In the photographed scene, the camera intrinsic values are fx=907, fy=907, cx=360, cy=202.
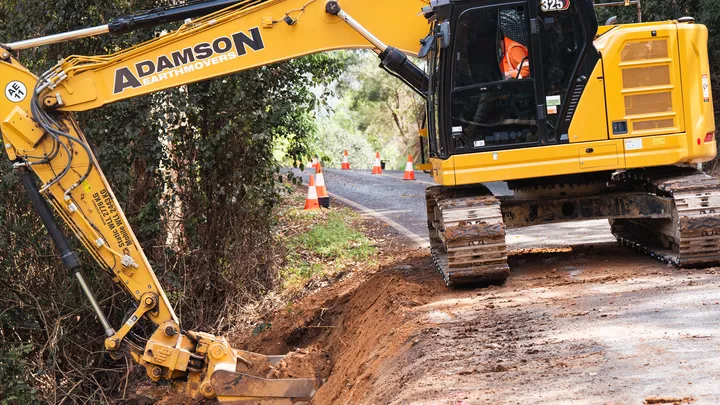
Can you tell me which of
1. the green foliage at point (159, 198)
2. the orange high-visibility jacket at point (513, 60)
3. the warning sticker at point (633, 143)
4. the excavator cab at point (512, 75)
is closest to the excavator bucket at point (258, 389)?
the excavator cab at point (512, 75)

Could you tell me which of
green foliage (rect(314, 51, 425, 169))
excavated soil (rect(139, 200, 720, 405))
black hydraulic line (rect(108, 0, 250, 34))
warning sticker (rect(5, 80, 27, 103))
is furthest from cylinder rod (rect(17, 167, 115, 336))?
green foliage (rect(314, 51, 425, 169))

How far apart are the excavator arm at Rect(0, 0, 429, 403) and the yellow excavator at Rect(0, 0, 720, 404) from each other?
0.05 feet

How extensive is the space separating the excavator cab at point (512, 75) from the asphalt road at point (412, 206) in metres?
3.36

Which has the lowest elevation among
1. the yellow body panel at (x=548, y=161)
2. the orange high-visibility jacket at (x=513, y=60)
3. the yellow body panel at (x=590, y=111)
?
the yellow body panel at (x=548, y=161)

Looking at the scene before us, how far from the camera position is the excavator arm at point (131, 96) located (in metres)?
8.52

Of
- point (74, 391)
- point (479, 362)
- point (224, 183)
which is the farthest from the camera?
point (224, 183)

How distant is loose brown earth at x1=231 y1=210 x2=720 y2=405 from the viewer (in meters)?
5.46

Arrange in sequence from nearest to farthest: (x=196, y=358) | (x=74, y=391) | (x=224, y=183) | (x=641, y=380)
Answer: (x=641, y=380) → (x=196, y=358) → (x=74, y=391) → (x=224, y=183)

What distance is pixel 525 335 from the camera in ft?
22.5

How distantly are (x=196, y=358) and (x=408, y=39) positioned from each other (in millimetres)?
3921

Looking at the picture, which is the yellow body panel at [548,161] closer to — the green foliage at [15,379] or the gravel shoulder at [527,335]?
the gravel shoulder at [527,335]

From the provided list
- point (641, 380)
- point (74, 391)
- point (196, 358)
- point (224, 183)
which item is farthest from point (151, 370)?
point (641, 380)

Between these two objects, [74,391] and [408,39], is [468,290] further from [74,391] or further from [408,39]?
[74,391]

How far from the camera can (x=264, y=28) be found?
898cm
